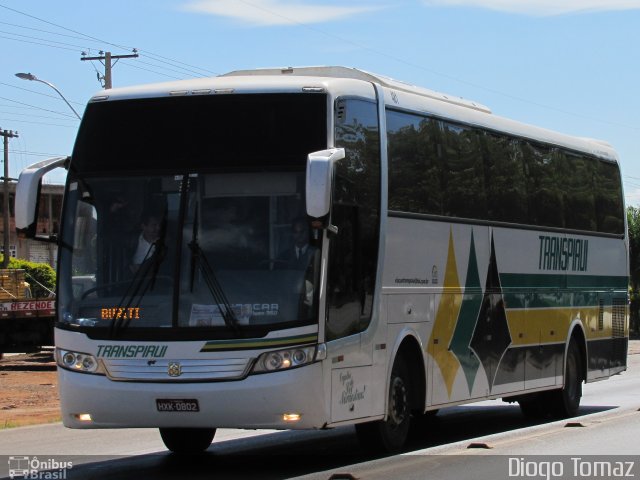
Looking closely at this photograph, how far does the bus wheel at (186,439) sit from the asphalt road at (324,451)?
136 mm

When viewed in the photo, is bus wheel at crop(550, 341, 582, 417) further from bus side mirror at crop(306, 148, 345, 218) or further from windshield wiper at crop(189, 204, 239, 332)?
bus side mirror at crop(306, 148, 345, 218)

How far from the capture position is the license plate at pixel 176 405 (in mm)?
10464

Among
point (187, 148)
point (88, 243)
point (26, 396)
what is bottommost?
Result: point (26, 396)

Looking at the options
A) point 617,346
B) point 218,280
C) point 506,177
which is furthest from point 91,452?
point 617,346

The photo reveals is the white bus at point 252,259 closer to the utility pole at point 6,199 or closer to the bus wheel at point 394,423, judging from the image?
the bus wheel at point 394,423

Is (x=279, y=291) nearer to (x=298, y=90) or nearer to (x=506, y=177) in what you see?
(x=298, y=90)

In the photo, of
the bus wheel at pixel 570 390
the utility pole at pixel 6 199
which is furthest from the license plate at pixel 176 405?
the utility pole at pixel 6 199

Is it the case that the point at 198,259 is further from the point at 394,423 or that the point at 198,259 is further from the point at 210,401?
the point at 394,423

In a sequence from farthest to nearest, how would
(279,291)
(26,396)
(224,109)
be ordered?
(26,396) → (224,109) → (279,291)

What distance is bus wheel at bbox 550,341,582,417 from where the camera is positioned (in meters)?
17.6

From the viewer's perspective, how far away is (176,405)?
34.5ft

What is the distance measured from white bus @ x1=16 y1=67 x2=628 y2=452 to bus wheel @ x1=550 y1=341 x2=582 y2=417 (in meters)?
4.28

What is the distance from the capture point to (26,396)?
22.9 metres

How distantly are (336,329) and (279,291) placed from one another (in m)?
0.73
